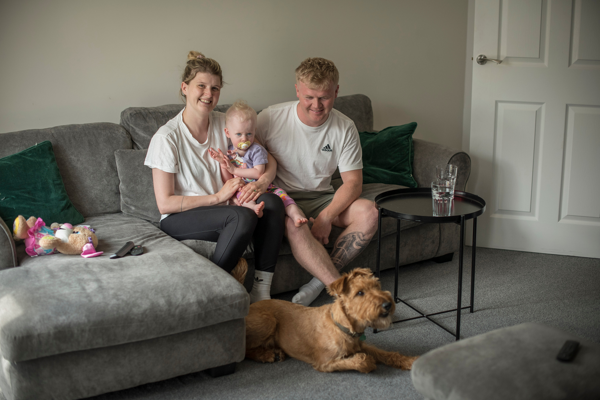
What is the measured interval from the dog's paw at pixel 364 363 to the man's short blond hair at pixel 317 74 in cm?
115

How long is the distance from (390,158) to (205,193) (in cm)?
118

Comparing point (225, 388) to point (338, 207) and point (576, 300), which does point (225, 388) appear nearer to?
point (338, 207)

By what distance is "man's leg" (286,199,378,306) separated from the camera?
223 cm

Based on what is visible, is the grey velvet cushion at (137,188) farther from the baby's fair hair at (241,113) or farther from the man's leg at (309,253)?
the man's leg at (309,253)

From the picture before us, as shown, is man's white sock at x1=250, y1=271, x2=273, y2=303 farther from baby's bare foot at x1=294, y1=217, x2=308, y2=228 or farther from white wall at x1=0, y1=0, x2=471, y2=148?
white wall at x1=0, y1=0, x2=471, y2=148

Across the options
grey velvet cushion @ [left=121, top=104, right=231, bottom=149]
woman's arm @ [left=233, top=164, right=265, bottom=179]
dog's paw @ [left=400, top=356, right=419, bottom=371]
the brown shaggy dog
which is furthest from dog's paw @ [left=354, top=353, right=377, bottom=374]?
grey velvet cushion @ [left=121, top=104, right=231, bottom=149]

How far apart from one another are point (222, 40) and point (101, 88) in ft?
2.49

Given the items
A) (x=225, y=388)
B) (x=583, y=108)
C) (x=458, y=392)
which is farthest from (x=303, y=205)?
(x=583, y=108)

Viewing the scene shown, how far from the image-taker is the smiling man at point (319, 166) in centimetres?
227

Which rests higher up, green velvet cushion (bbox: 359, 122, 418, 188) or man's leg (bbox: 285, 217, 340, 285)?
green velvet cushion (bbox: 359, 122, 418, 188)

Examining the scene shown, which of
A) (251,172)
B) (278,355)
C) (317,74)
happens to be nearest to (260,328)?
(278,355)

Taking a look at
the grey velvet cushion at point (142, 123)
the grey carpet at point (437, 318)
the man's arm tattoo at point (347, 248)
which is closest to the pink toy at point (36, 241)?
the grey carpet at point (437, 318)

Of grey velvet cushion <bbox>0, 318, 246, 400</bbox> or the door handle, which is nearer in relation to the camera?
grey velvet cushion <bbox>0, 318, 246, 400</bbox>

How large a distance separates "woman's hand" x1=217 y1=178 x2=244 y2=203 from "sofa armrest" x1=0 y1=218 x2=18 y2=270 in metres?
0.80
